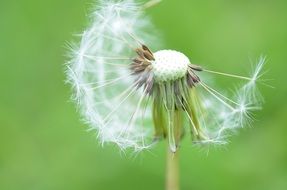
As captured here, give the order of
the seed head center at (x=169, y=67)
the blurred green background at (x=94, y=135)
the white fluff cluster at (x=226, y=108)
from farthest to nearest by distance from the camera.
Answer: the blurred green background at (x=94, y=135)
the white fluff cluster at (x=226, y=108)
the seed head center at (x=169, y=67)

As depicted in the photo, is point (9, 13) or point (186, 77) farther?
point (9, 13)

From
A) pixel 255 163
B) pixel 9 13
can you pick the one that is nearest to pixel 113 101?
pixel 255 163

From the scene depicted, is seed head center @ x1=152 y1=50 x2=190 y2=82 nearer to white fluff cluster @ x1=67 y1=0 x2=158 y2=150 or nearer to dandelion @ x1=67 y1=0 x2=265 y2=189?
dandelion @ x1=67 y1=0 x2=265 y2=189

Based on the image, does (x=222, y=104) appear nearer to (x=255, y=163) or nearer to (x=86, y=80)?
(x=86, y=80)

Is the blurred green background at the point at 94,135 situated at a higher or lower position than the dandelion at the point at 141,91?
higher

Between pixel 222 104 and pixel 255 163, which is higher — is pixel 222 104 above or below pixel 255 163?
below

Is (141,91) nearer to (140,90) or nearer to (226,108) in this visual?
(140,90)

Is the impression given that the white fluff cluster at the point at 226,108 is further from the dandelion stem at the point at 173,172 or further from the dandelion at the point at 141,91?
the dandelion stem at the point at 173,172

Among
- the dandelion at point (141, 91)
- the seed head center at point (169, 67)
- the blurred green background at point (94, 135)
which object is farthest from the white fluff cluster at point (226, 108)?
the blurred green background at point (94, 135)
